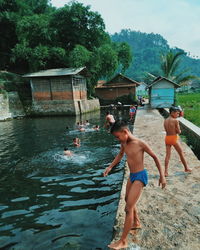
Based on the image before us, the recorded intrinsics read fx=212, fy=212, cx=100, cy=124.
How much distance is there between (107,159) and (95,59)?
74.5 ft

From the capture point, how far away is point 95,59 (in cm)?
2927

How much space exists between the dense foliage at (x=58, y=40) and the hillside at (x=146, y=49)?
332 ft

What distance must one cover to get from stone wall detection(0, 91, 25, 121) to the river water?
1310cm

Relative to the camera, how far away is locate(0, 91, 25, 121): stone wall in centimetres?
2304

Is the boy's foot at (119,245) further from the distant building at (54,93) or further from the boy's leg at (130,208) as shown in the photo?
the distant building at (54,93)

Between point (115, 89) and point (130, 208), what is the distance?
36583 mm

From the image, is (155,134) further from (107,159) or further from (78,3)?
(78,3)

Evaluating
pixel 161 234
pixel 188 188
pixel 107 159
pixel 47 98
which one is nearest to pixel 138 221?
pixel 161 234

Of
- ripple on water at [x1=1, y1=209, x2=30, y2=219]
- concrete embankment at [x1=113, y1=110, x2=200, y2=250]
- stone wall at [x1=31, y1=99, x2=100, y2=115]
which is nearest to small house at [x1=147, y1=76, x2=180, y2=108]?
stone wall at [x1=31, y1=99, x2=100, y2=115]

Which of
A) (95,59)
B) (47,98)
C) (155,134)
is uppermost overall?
(95,59)

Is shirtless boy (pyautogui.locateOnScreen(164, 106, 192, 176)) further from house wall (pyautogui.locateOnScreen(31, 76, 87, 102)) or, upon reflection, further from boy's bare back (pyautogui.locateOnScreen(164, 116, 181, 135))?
house wall (pyautogui.locateOnScreen(31, 76, 87, 102))

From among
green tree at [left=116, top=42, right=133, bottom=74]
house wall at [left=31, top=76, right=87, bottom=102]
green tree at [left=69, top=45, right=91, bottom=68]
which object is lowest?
house wall at [left=31, top=76, right=87, bottom=102]

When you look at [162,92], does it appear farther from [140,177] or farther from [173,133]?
[140,177]

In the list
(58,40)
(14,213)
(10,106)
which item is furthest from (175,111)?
(58,40)
